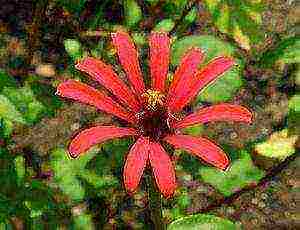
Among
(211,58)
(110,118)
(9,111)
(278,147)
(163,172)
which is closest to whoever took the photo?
(163,172)

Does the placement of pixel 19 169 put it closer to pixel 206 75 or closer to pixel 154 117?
pixel 154 117

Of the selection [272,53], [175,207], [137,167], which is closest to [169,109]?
[137,167]

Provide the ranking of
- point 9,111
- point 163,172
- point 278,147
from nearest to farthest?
point 163,172 → point 9,111 → point 278,147

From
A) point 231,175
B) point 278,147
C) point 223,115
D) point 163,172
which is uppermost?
point 278,147

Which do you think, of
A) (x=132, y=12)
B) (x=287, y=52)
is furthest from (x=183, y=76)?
(x=132, y=12)

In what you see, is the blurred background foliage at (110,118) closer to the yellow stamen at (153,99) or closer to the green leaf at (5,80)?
the green leaf at (5,80)

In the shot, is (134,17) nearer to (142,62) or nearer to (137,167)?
(142,62)

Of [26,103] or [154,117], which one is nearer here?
[154,117]
